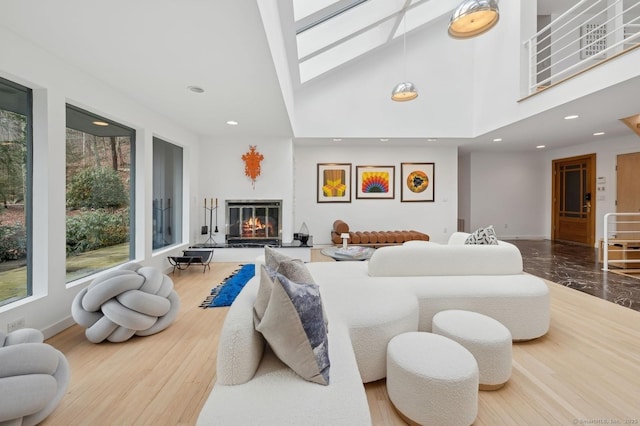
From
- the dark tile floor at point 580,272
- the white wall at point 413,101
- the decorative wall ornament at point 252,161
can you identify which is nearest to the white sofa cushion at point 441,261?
the dark tile floor at point 580,272

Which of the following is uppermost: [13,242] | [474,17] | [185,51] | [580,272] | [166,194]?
[474,17]

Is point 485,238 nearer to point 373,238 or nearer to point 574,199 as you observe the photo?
point 373,238

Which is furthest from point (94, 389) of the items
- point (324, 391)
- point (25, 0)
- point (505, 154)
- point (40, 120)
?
point (505, 154)

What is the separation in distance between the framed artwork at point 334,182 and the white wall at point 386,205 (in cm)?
10

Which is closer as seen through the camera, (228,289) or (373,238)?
(228,289)

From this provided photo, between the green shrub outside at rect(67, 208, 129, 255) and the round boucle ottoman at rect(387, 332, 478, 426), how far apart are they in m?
3.21

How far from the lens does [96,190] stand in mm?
3291

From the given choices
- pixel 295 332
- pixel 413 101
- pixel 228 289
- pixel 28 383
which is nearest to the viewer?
pixel 295 332

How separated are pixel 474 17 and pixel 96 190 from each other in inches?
169

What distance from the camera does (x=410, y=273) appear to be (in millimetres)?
2477

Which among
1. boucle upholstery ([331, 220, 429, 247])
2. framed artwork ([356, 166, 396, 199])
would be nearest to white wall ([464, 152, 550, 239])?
framed artwork ([356, 166, 396, 199])

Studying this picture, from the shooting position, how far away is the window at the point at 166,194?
172 inches

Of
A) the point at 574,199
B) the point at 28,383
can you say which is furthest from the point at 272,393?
the point at 574,199

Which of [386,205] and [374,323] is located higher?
[386,205]
